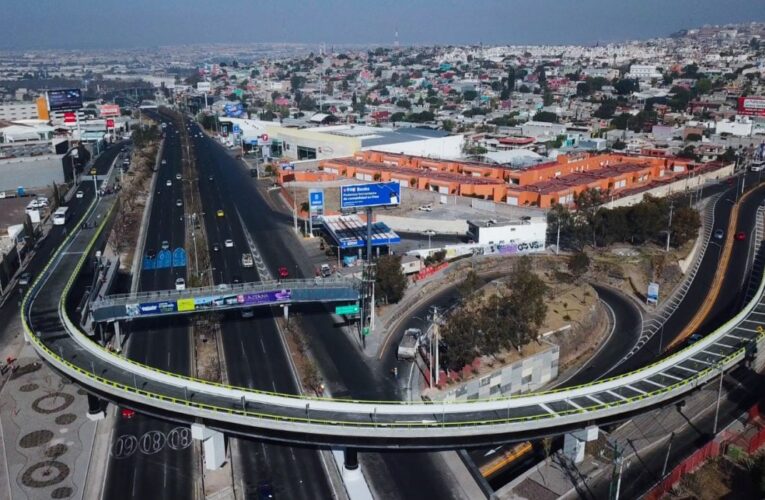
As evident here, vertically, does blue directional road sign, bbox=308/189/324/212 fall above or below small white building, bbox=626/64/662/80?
below

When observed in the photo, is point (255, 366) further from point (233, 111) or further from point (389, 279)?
point (233, 111)

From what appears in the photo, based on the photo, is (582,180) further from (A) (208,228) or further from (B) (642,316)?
(A) (208,228)

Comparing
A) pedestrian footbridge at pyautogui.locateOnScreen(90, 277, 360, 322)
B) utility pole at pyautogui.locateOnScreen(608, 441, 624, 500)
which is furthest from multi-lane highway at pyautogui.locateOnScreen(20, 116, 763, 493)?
pedestrian footbridge at pyautogui.locateOnScreen(90, 277, 360, 322)

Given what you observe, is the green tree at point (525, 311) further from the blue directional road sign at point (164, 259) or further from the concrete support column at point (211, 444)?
the blue directional road sign at point (164, 259)

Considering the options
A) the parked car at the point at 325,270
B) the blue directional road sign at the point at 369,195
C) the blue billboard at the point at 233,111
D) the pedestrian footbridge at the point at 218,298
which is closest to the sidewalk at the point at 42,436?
the pedestrian footbridge at the point at 218,298

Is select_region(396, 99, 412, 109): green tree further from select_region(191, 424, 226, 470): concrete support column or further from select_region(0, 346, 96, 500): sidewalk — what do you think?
select_region(191, 424, 226, 470): concrete support column

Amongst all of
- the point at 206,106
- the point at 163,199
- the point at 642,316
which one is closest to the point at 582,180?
the point at 642,316

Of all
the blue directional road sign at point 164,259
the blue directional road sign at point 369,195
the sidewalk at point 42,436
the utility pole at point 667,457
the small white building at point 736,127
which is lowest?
the utility pole at point 667,457
